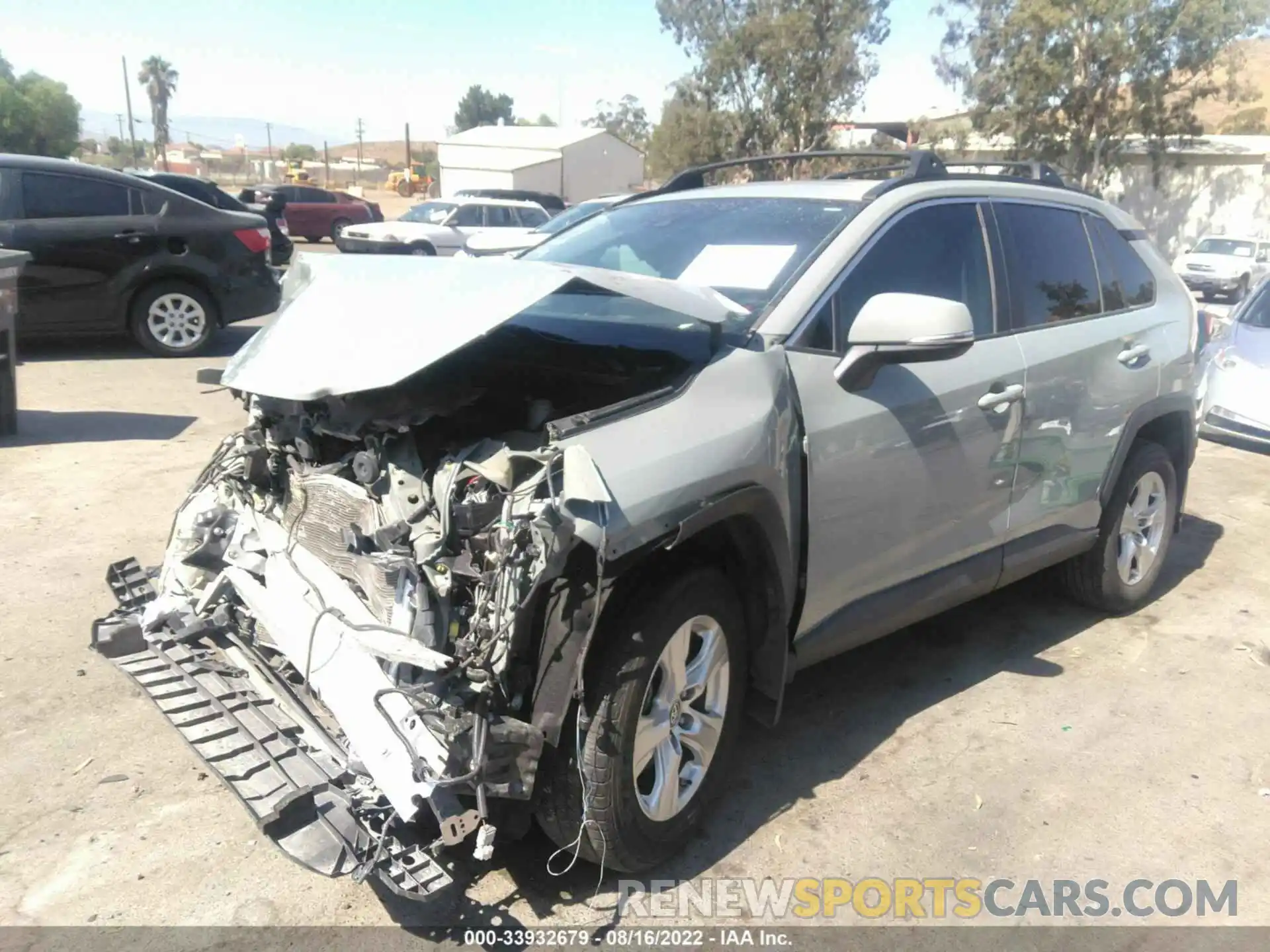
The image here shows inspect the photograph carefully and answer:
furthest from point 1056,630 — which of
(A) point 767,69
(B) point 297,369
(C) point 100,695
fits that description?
(A) point 767,69

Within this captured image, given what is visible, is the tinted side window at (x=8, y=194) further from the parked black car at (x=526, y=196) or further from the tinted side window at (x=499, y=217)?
the parked black car at (x=526, y=196)

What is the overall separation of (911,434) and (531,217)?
1975 cm

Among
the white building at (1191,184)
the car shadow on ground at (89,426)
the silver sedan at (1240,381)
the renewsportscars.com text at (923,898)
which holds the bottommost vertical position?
the renewsportscars.com text at (923,898)

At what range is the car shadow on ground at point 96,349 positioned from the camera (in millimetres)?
10203

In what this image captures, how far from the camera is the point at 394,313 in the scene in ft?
9.76

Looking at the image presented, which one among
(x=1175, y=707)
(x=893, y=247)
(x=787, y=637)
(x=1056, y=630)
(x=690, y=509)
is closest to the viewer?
(x=690, y=509)

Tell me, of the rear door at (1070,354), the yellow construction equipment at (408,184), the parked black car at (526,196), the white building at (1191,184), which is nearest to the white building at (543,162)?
the yellow construction equipment at (408,184)

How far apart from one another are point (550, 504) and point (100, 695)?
2.34 metres

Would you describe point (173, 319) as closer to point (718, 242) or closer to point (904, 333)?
point (718, 242)

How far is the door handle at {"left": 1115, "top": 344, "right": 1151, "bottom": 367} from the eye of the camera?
15.0 ft

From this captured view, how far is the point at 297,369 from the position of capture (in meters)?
3.01

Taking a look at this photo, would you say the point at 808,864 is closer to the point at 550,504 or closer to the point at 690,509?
the point at 690,509

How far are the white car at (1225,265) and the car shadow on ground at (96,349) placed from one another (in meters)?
20.0

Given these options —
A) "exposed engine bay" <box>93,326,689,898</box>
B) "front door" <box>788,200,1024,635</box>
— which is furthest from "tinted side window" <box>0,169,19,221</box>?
"front door" <box>788,200,1024,635</box>
